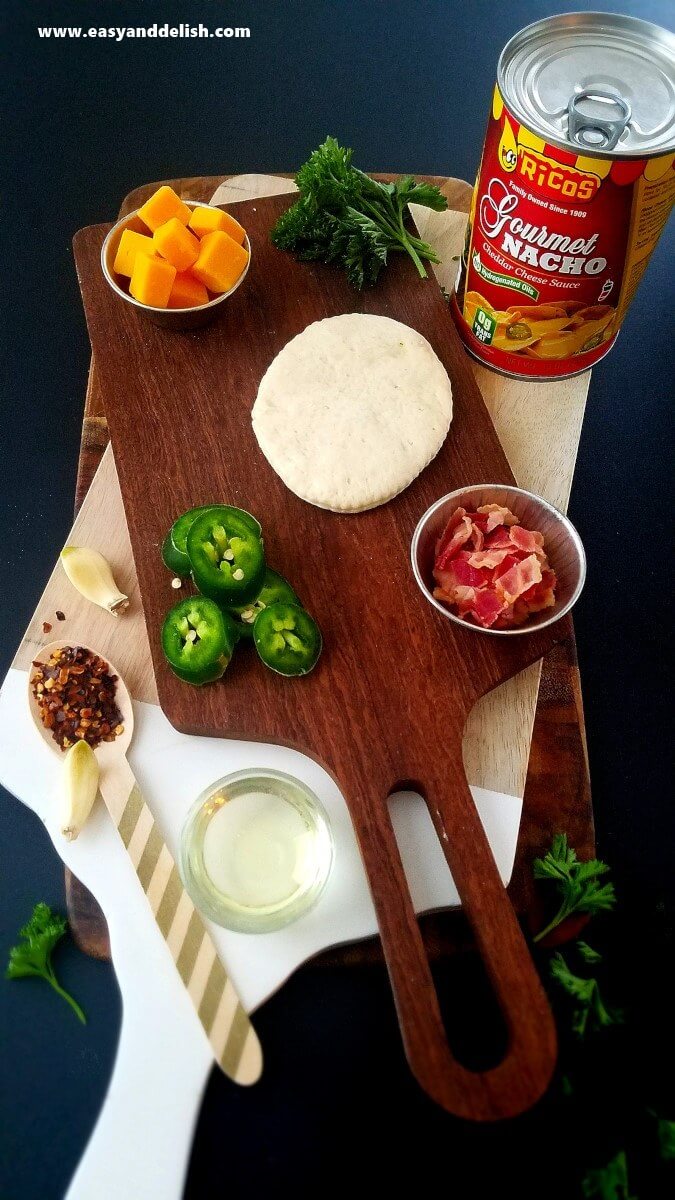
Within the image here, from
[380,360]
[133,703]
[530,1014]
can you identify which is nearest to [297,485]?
[380,360]

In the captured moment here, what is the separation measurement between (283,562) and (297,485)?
0.21 meters

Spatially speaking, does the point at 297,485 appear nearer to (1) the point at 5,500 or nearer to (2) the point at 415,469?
(2) the point at 415,469

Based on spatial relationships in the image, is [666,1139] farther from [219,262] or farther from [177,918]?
[219,262]

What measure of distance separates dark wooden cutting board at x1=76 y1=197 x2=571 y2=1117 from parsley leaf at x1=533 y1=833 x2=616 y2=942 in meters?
0.26

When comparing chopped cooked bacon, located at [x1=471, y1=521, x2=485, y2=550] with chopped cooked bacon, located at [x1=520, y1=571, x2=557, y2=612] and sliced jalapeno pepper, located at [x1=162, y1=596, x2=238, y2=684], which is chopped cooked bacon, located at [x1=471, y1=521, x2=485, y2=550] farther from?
sliced jalapeno pepper, located at [x1=162, y1=596, x2=238, y2=684]

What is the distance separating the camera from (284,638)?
2.05 meters

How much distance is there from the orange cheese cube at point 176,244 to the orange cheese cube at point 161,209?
0.07ft

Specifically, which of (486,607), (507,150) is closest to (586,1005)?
(486,607)

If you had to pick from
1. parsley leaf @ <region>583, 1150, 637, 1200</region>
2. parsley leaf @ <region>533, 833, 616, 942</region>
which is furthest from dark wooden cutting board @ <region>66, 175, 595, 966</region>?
parsley leaf @ <region>583, 1150, 637, 1200</region>

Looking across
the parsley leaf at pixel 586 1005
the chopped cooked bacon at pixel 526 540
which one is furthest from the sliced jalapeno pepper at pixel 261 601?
the parsley leaf at pixel 586 1005

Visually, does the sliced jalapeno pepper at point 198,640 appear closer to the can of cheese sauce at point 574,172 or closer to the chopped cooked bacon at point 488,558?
the chopped cooked bacon at point 488,558

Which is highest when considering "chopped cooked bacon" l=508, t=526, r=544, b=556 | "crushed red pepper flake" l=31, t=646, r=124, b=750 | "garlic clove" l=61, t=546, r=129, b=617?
"chopped cooked bacon" l=508, t=526, r=544, b=556

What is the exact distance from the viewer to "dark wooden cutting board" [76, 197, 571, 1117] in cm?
182

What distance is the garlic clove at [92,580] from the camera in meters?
2.23
